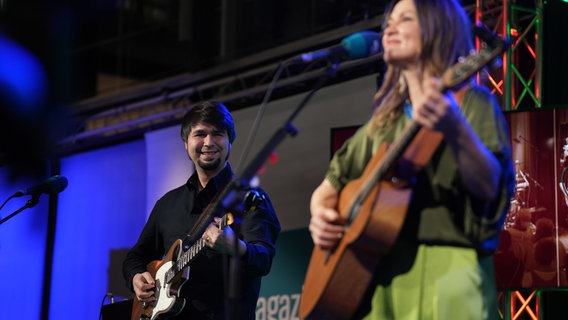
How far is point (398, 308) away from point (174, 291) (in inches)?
79.6

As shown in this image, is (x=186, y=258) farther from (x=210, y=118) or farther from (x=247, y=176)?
(x=247, y=176)

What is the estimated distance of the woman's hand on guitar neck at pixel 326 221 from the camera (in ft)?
9.23

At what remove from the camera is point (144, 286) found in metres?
4.84

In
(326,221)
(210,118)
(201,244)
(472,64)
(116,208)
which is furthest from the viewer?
(116,208)

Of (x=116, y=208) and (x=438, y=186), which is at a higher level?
(x=116, y=208)

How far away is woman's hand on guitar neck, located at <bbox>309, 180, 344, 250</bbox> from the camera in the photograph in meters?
2.81

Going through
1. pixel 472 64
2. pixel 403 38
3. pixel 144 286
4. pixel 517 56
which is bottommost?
pixel 144 286

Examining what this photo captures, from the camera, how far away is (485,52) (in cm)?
260

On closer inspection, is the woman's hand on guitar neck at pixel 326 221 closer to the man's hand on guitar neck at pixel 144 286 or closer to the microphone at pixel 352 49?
the microphone at pixel 352 49

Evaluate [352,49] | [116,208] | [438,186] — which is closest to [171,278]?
[352,49]

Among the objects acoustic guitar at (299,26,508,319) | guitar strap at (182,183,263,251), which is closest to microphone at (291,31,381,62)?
acoustic guitar at (299,26,508,319)

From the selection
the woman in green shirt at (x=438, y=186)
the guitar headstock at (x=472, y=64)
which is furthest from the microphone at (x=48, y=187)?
the guitar headstock at (x=472, y=64)

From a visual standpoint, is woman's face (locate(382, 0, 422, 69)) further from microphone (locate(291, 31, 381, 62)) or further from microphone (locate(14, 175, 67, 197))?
microphone (locate(14, 175, 67, 197))

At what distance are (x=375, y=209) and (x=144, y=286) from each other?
241 cm
